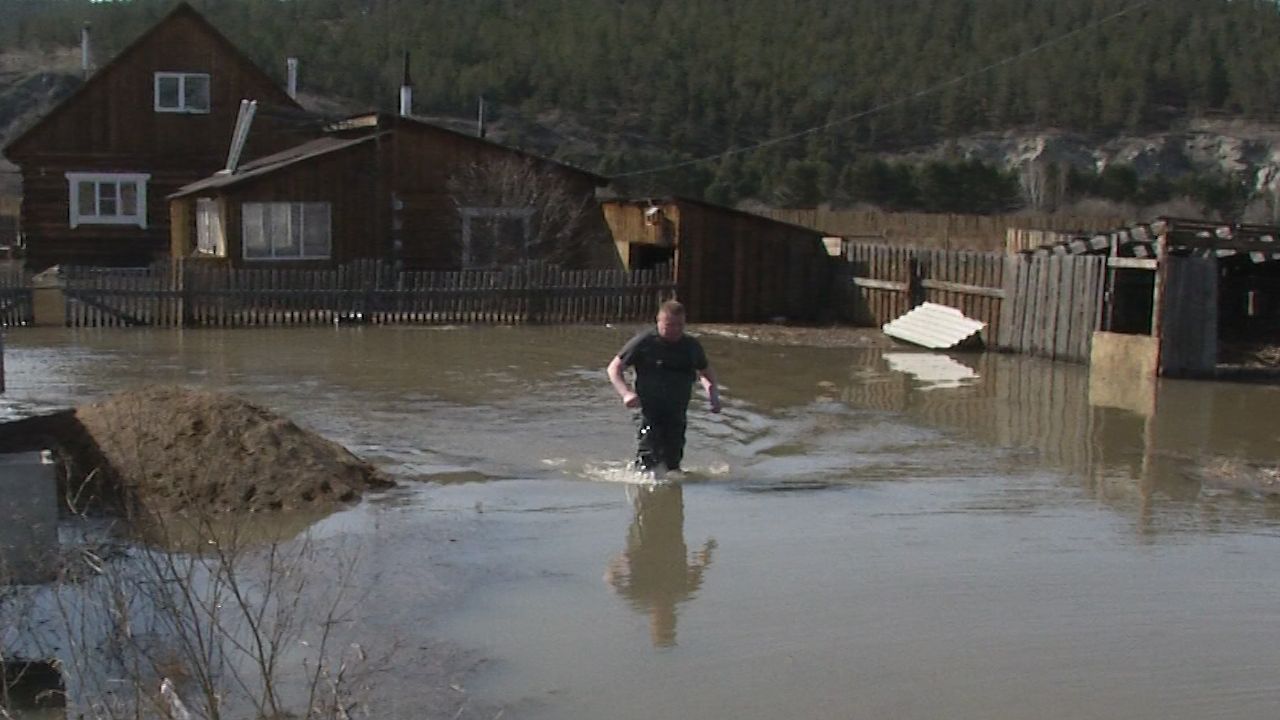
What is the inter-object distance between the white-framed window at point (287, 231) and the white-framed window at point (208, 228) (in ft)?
2.73

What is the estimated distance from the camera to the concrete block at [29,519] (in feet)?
28.2

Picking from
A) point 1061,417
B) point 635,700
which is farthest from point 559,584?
point 1061,417

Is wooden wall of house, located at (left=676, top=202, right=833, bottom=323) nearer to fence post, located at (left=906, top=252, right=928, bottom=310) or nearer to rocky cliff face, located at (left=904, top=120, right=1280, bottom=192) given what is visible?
fence post, located at (left=906, top=252, right=928, bottom=310)

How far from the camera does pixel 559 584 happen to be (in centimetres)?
979

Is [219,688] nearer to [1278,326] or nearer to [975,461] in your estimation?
[975,461]

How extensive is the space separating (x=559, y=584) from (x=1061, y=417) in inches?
385

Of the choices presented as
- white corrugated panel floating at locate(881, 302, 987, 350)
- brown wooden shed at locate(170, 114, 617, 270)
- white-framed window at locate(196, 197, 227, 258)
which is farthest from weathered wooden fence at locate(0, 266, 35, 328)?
white corrugated panel floating at locate(881, 302, 987, 350)

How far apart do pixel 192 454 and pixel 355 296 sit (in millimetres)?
16722

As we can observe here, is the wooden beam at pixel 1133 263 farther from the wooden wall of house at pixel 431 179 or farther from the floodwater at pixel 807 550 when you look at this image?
the wooden wall of house at pixel 431 179

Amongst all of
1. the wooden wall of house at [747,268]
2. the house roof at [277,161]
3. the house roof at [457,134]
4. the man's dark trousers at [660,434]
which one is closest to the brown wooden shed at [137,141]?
the house roof at [277,161]

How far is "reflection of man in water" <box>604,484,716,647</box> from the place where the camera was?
9.27m

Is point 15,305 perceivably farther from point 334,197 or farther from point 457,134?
point 457,134

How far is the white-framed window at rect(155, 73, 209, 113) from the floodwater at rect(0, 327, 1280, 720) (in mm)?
19778

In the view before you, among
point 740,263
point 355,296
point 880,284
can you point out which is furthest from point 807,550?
point 740,263
